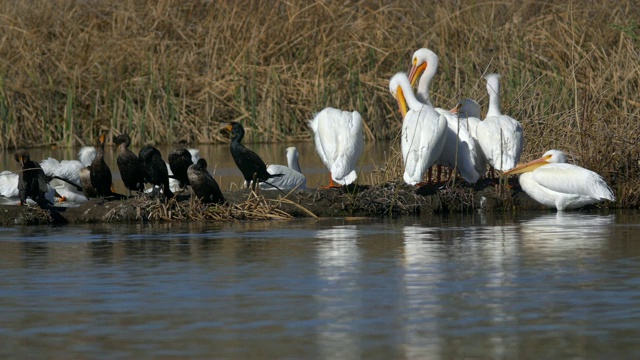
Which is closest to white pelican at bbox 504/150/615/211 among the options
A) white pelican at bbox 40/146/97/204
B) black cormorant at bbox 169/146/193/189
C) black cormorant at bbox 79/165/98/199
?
black cormorant at bbox 169/146/193/189

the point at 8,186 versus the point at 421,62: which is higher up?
the point at 421,62

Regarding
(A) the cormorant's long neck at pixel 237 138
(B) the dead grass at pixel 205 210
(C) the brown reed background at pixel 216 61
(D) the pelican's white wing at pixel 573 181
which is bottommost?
(B) the dead grass at pixel 205 210

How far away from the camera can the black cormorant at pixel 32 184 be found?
11367mm

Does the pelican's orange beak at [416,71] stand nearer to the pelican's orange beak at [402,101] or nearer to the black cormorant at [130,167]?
the pelican's orange beak at [402,101]

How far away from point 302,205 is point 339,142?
3.31 ft

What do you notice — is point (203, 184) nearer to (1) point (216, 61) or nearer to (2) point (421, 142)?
(2) point (421, 142)

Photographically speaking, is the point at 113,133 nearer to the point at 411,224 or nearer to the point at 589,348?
the point at 411,224

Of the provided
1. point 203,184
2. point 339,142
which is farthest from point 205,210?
point 339,142

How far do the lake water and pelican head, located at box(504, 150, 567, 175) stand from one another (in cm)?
78

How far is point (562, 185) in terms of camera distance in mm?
11633

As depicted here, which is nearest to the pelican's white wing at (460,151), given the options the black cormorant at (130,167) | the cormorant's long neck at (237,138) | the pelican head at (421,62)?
the cormorant's long neck at (237,138)

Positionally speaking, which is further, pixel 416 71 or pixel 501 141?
pixel 416 71

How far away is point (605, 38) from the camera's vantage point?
59.9ft

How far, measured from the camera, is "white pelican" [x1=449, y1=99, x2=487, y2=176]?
12383 mm
